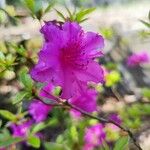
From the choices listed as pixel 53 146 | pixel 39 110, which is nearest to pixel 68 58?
pixel 53 146

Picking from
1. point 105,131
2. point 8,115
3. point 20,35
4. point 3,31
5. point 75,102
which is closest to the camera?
point 8,115

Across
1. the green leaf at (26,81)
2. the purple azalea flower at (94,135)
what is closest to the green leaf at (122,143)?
the green leaf at (26,81)

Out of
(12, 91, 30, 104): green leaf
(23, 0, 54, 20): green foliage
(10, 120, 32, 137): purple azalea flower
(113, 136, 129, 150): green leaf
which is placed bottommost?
(10, 120, 32, 137): purple azalea flower

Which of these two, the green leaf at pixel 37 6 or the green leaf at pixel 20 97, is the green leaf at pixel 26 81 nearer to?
the green leaf at pixel 20 97

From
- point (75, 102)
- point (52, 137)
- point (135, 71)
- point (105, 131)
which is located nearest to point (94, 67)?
point (75, 102)

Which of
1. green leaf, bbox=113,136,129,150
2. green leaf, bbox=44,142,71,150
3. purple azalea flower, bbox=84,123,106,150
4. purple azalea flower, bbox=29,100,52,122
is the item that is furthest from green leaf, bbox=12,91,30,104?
purple azalea flower, bbox=84,123,106,150

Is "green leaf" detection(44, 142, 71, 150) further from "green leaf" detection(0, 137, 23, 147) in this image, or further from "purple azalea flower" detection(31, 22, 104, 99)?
"purple azalea flower" detection(31, 22, 104, 99)

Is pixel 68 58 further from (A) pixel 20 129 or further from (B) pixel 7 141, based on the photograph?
(A) pixel 20 129

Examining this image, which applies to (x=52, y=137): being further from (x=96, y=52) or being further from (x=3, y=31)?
(x=96, y=52)

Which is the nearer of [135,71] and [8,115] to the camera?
[8,115]
